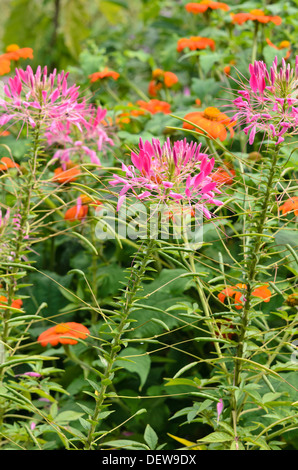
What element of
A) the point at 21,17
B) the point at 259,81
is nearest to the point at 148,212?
the point at 259,81

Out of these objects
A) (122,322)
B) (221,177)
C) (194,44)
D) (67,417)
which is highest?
(194,44)

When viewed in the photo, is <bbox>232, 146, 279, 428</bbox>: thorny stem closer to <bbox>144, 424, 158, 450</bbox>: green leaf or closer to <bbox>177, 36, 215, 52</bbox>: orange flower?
<bbox>144, 424, 158, 450</bbox>: green leaf

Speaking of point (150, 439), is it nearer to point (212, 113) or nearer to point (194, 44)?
point (212, 113)

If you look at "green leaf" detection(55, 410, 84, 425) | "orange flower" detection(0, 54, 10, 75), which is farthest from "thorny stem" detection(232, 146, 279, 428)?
"orange flower" detection(0, 54, 10, 75)

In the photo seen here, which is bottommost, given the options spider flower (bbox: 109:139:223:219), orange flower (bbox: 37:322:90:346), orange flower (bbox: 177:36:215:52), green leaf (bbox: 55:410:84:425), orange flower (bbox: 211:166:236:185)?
green leaf (bbox: 55:410:84:425)

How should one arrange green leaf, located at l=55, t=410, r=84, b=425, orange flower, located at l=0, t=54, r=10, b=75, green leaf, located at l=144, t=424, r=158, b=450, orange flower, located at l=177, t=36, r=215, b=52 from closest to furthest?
green leaf, located at l=144, t=424, r=158, b=450, green leaf, located at l=55, t=410, r=84, b=425, orange flower, located at l=0, t=54, r=10, b=75, orange flower, located at l=177, t=36, r=215, b=52

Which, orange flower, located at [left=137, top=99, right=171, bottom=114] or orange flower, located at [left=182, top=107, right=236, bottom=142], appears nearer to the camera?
orange flower, located at [left=182, top=107, right=236, bottom=142]

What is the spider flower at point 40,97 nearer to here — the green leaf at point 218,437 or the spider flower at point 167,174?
the spider flower at point 167,174

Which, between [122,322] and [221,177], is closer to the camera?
[122,322]

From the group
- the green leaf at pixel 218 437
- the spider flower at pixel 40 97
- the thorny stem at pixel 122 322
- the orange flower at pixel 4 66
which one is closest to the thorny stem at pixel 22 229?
the spider flower at pixel 40 97

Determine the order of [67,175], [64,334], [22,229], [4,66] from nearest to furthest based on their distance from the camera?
[22,229] → [64,334] → [67,175] → [4,66]

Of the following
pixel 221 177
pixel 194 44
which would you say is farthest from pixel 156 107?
pixel 221 177

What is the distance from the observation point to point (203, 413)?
2.28ft

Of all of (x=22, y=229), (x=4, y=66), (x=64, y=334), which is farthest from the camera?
(x=4, y=66)
